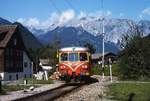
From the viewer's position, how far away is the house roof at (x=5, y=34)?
8300 centimetres

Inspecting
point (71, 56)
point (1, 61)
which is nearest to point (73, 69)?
point (71, 56)

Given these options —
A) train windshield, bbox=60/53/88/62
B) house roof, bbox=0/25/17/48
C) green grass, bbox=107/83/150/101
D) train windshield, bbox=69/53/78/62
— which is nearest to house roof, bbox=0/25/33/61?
house roof, bbox=0/25/17/48

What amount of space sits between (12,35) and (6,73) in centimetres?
751

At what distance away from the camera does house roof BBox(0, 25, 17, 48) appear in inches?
3268

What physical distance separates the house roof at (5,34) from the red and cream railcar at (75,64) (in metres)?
46.4

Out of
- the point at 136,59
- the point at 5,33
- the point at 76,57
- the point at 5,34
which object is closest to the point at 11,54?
the point at 5,34

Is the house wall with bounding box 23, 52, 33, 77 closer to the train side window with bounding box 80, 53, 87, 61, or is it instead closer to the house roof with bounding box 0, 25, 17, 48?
the house roof with bounding box 0, 25, 17, 48

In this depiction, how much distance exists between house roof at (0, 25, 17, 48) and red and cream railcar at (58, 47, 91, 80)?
46352 millimetres

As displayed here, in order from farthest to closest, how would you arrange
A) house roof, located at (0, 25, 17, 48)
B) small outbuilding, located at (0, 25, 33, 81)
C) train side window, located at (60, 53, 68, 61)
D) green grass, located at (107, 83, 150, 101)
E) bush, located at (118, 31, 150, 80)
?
house roof, located at (0, 25, 17, 48)
small outbuilding, located at (0, 25, 33, 81)
bush, located at (118, 31, 150, 80)
train side window, located at (60, 53, 68, 61)
green grass, located at (107, 83, 150, 101)

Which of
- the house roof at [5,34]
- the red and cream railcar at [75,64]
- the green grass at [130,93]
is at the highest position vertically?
→ the house roof at [5,34]

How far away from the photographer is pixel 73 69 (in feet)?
120

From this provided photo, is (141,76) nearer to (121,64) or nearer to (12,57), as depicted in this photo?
(121,64)

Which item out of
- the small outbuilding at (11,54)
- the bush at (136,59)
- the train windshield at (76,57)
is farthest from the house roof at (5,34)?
the train windshield at (76,57)

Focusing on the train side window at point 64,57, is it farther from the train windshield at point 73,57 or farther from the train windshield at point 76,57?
the train windshield at point 73,57
